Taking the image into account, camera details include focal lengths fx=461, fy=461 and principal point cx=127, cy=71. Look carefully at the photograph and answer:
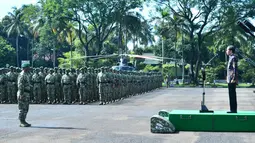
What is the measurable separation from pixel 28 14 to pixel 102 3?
11.5 meters

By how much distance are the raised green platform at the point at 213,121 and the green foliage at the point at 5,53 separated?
181 ft

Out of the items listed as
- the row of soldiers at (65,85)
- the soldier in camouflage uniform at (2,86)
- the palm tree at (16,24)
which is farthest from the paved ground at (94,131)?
the palm tree at (16,24)

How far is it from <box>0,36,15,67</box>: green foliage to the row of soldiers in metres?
43.3

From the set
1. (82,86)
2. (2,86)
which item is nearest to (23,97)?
(82,86)

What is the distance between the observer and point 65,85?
19.7 meters

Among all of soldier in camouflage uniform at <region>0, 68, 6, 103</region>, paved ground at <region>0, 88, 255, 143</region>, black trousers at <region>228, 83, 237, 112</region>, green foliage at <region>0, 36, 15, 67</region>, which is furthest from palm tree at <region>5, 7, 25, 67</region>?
black trousers at <region>228, 83, 237, 112</region>

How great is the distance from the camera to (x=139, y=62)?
7006 cm

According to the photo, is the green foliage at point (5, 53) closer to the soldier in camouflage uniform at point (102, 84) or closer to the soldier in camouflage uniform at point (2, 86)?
the soldier in camouflage uniform at point (2, 86)

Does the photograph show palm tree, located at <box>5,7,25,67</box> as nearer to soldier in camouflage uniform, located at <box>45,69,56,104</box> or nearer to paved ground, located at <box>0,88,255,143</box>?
soldier in camouflage uniform, located at <box>45,69,56,104</box>

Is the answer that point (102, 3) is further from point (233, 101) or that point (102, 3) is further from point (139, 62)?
point (233, 101)

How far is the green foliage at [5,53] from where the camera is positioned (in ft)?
210

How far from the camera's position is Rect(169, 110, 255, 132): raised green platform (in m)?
10.1

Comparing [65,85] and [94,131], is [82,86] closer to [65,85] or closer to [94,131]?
[65,85]

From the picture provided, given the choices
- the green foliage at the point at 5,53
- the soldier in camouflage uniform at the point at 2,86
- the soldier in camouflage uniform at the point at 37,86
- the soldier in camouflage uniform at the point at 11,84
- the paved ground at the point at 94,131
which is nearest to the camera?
the paved ground at the point at 94,131
